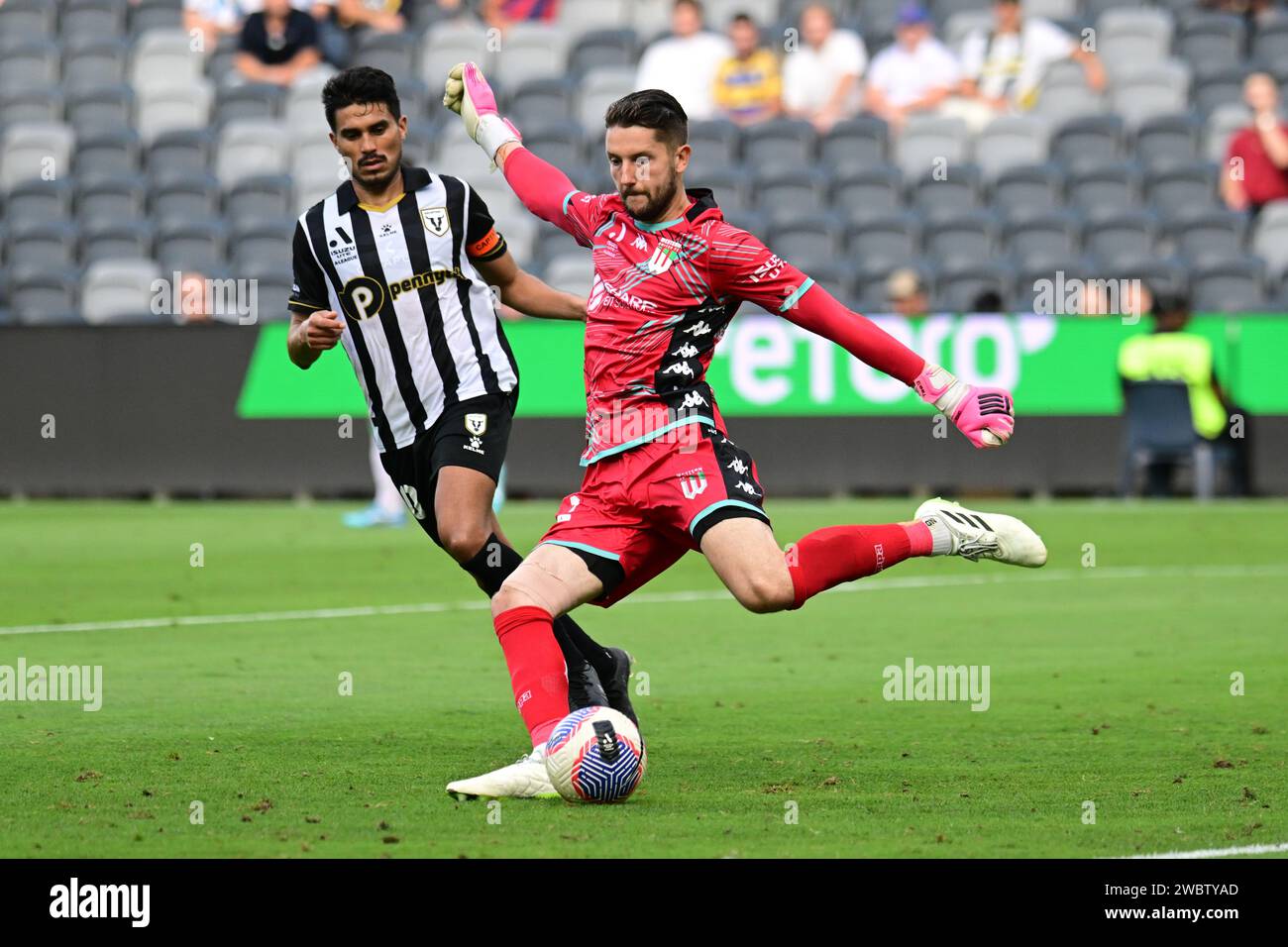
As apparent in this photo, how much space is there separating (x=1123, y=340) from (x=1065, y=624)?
7.68m

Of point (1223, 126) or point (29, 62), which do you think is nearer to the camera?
point (1223, 126)

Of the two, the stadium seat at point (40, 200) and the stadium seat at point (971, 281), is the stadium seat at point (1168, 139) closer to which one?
the stadium seat at point (971, 281)

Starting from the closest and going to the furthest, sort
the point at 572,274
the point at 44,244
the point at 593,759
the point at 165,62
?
the point at 593,759
the point at 572,274
the point at 44,244
the point at 165,62

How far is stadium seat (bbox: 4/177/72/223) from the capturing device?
2256cm

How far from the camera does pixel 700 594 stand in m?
13.0

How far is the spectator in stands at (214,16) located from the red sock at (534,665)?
2008 centimetres

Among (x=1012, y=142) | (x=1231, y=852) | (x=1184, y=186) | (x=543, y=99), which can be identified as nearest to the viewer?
(x=1231, y=852)

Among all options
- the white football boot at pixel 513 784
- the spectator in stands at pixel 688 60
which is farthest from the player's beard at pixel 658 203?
the spectator in stands at pixel 688 60

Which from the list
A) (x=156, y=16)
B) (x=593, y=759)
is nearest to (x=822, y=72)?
(x=156, y=16)

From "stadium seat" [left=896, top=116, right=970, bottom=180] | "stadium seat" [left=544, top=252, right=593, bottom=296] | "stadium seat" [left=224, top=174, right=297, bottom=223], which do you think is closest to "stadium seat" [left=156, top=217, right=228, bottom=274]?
"stadium seat" [left=224, top=174, right=297, bottom=223]

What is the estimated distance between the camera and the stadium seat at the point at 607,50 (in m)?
23.8

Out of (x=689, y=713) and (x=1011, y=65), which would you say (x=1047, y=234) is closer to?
(x=1011, y=65)

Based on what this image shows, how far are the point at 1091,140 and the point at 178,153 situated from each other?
410 inches
